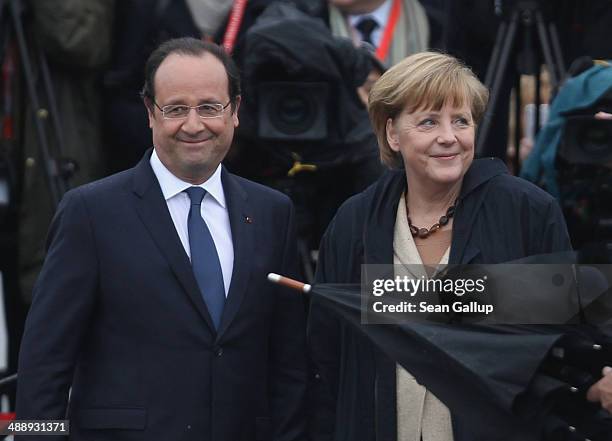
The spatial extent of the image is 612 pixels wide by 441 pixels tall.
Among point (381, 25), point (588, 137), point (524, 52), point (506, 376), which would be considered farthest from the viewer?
point (381, 25)

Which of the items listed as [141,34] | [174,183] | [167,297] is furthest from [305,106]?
[167,297]

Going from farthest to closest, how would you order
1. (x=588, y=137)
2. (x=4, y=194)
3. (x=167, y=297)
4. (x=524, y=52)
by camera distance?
(x=524, y=52), (x=4, y=194), (x=588, y=137), (x=167, y=297)

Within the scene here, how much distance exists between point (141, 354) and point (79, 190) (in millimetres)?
466

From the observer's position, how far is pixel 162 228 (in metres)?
3.42

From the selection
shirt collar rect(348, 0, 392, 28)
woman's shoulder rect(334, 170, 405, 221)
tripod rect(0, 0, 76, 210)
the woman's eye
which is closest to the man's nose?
woman's shoulder rect(334, 170, 405, 221)

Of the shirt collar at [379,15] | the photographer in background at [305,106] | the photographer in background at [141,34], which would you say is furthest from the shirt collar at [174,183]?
the shirt collar at [379,15]

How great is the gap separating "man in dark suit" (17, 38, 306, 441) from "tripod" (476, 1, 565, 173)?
2240mm

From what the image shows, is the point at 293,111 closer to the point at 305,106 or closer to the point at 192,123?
the point at 305,106

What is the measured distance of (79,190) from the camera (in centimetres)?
343

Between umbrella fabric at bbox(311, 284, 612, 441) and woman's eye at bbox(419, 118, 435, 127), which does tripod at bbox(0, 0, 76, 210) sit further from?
umbrella fabric at bbox(311, 284, 612, 441)

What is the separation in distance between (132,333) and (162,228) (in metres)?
0.29

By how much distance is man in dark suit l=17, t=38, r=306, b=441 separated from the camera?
11.0ft

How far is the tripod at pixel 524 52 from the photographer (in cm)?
552

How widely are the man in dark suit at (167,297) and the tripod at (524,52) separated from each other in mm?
2240
